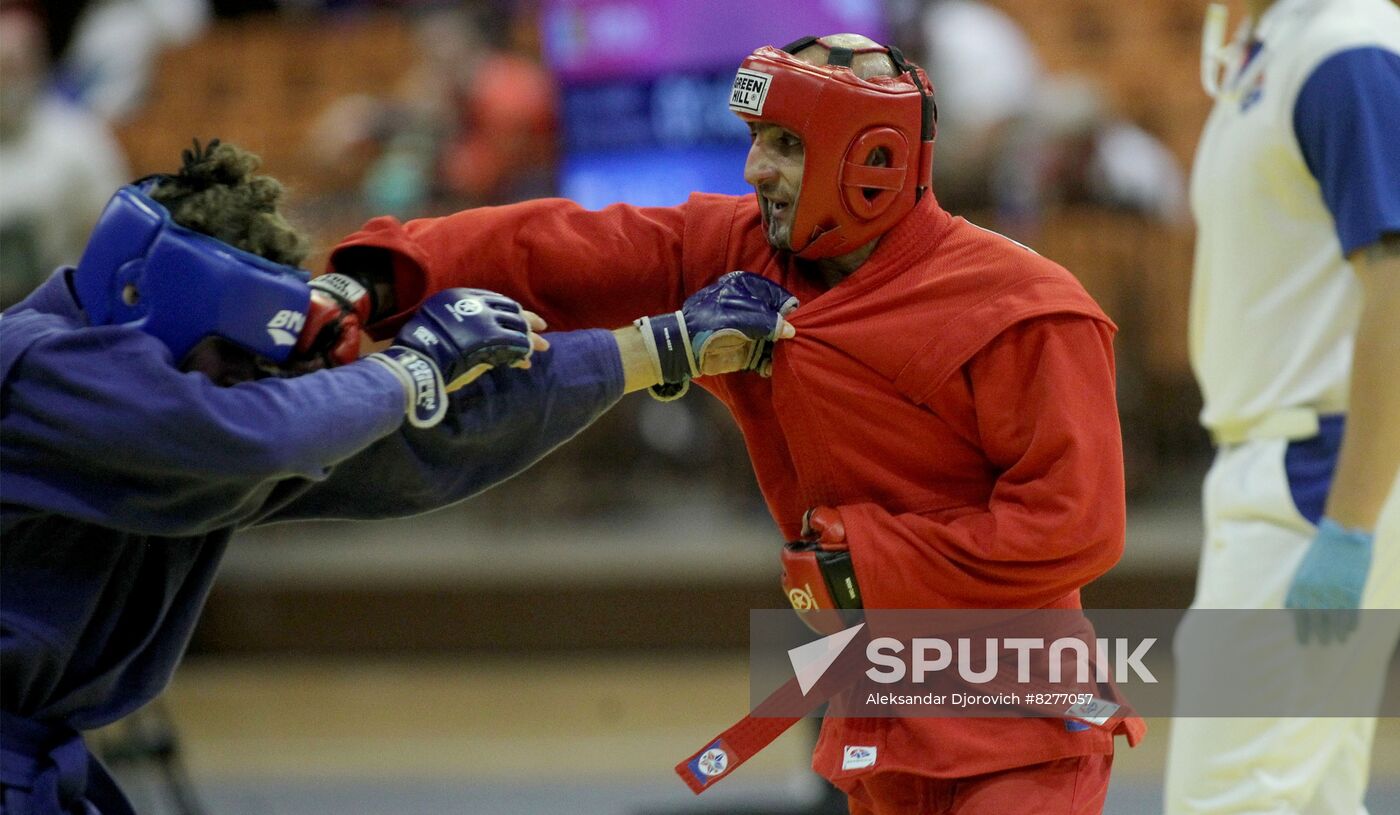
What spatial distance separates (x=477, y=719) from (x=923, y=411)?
14.2ft

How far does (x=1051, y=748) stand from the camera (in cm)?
253

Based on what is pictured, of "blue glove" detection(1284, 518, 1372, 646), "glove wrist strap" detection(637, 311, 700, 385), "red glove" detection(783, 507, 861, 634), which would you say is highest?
"glove wrist strap" detection(637, 311, 700, 385)

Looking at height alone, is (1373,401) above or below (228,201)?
below

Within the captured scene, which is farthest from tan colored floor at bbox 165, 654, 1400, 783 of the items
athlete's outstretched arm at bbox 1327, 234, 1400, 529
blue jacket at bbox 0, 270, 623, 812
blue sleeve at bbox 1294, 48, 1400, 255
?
blue jacket at bbox 0, 270, 623, 812

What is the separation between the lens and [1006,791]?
8.21ft

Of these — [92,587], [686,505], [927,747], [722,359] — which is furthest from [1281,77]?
[686,505]

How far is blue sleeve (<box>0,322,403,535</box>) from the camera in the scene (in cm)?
220

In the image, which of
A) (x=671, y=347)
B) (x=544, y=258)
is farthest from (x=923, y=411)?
(x=544, y=258)

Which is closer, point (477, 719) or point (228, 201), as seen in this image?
point (228, 201)

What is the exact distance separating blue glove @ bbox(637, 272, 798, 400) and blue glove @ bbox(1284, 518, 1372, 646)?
3.81 ft

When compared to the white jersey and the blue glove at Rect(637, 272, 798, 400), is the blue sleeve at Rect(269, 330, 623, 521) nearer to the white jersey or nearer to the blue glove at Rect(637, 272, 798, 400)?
the blue glove at Rect(637, 272, 798, 400)

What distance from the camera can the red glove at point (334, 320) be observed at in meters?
2.52

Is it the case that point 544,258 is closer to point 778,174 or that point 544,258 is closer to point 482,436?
point 482,436

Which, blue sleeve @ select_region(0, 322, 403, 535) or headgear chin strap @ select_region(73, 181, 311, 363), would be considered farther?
headgear chin strap @ select_region(73, 181, 311, 363)
